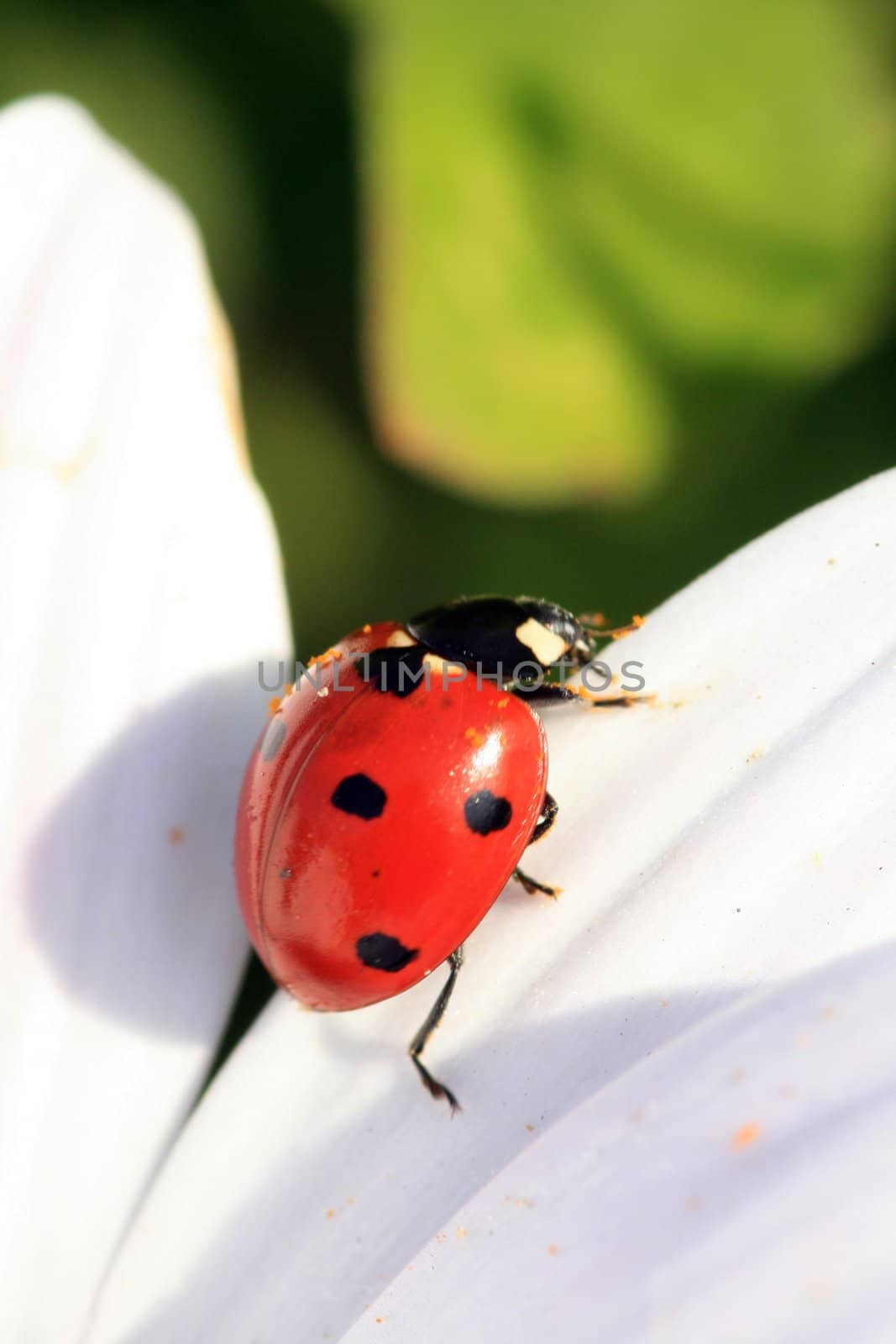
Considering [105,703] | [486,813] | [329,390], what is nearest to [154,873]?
[105,703]

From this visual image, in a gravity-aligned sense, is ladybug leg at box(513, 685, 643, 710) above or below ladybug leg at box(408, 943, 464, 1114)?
above

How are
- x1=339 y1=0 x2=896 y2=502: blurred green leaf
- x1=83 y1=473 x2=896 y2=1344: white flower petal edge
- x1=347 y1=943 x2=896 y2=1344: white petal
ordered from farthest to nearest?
x1=339 y1=0 x2=896 y2=502: blurred green leaf < x1=83 y1=473 x2=896 y2=1344: white flower petal edge < x1=347 y1=943 x2=896 y2=1344: white petal

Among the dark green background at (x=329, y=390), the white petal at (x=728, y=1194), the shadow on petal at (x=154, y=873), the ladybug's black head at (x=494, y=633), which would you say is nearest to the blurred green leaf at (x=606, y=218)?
the dark green background at (x=329, y=390)

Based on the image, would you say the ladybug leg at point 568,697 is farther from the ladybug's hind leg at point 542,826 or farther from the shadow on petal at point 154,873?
the shadow on petal at point 154,873

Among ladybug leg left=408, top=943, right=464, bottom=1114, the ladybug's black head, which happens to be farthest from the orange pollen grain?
the ladybug's black head

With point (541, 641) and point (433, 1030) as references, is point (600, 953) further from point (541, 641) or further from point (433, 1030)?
point (541, 641)

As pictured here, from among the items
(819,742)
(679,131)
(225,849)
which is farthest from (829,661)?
(679,131)

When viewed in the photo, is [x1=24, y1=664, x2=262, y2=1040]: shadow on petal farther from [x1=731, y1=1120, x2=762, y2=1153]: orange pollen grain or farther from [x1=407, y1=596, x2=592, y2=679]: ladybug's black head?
[x1=731, y1=1120, x2=762, y2=1153]: orange pollen grain
